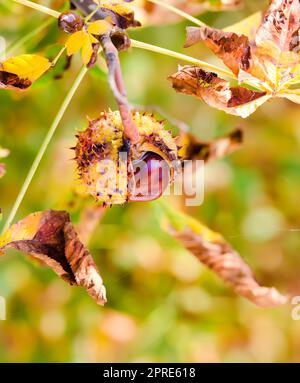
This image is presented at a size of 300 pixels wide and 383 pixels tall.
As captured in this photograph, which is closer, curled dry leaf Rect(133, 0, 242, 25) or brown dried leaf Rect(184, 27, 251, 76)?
brown dried leaf Rect(184, 27, 251, 76)

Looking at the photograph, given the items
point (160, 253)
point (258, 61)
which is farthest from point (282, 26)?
point (160, 253)

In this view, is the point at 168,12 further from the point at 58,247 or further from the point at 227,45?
the point at 58,247

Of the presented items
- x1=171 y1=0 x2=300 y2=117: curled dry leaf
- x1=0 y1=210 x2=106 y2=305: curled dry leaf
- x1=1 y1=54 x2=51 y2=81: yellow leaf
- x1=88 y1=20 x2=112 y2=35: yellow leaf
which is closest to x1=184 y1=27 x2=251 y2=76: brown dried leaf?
x1=171 y1=0 x2=300 y2=117: curled dry leaf

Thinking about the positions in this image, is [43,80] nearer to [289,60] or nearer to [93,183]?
[93,183]

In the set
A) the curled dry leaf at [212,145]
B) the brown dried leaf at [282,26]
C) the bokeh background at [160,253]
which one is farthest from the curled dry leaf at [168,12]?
the bokeh background at [160,253]

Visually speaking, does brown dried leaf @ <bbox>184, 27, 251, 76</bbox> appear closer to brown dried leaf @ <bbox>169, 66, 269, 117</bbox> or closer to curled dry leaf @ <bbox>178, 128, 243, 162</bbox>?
brown dried leaf @ <bbox>169, 66, 269, 117</bbox>

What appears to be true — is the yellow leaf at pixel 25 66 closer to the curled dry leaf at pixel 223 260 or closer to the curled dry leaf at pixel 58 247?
the curled dry leaf at pixel 58 247

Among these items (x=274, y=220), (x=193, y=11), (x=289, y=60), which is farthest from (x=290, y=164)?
(x=289, y=60)

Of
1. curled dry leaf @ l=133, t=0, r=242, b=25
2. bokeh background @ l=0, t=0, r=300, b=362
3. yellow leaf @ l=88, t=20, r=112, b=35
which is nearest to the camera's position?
yellow leaf @ l=88, t=20, r=112, b=35
